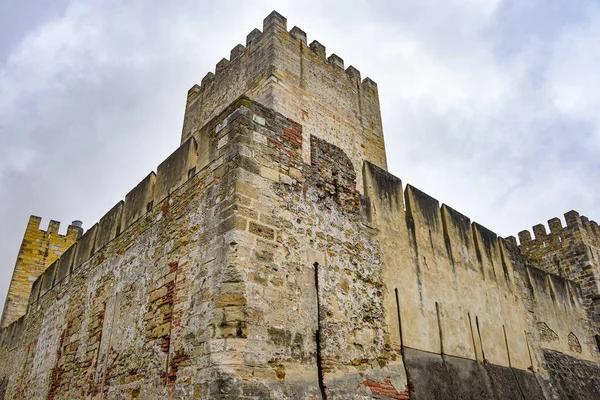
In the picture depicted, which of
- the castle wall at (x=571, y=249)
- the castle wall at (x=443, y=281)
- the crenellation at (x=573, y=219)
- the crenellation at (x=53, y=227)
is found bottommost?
the castle wall at (x=443, y=281)

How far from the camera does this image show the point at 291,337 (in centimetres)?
469

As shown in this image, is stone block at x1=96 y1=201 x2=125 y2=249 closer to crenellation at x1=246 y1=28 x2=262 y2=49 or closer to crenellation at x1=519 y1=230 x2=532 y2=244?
crenellation at x1=246 y1=28 x2=262 y2=49

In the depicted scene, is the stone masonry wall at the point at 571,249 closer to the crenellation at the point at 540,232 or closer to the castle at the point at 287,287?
the crenellation at the point at 540,232

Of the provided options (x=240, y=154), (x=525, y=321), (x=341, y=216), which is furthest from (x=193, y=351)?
(x=525, y=321)

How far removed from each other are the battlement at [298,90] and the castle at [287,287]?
5cm

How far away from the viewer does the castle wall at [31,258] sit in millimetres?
16000

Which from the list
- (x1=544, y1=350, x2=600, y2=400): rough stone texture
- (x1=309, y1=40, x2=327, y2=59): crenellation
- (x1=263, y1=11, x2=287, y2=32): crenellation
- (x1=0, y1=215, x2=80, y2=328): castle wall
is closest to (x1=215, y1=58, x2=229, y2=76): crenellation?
(x1=263, y1=11, x2=287, y2=32): crenellation

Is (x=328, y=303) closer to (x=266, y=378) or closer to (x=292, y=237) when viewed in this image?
(x=292, y=237)

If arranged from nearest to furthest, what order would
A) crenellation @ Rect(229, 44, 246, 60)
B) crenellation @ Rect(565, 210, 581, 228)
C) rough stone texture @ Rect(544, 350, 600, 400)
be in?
rough stone texture @ Rect(544, 350, 600, 400) → crenellation @ Rect(229, 44, 246, 60) → crenellation @ Rect(565, 210, 581, 228)

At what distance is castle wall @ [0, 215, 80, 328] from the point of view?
16000mm

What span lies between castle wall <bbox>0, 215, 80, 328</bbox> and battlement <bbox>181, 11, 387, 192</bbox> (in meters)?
9.53

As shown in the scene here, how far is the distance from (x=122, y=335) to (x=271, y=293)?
261 cm

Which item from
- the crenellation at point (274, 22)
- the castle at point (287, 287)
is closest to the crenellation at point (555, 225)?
the castle at point (287, 287)

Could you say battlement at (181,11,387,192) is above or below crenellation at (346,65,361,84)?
below
